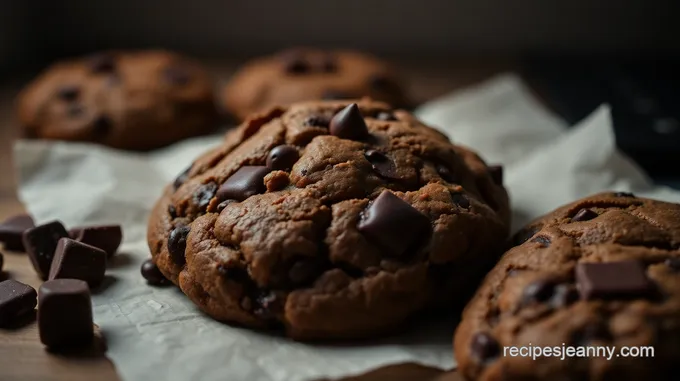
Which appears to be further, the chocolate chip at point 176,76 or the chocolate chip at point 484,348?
the chocolate chip at point 176,76

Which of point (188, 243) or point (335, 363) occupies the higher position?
point (188, 243)

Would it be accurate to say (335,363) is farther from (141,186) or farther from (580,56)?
(580,56)

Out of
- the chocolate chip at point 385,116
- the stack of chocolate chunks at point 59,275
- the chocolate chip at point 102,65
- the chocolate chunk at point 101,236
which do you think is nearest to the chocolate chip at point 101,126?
the chocolate chip at point 102,65

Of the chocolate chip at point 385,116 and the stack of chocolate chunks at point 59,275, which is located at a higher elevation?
the chocolate chip at point 385,116

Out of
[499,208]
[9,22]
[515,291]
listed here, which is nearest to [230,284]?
[515,291]

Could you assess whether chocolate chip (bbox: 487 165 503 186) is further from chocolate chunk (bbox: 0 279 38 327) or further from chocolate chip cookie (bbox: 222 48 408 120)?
chocolate chunk (bbox: 0 279 38 327)

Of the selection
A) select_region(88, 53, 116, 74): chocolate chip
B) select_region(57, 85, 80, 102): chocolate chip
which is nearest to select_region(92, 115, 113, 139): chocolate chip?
select_region(57, 85, 80, 102): chocolate chip

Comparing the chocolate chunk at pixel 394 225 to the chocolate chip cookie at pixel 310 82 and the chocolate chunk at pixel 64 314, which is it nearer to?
the chocolate chunk at pixel 64 314
